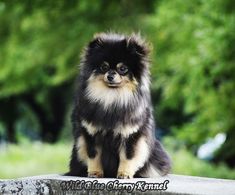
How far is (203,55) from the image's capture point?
34.7 feet

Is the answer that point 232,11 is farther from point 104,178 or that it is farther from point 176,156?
point 176,156

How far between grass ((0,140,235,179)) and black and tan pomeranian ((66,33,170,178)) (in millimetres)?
7800

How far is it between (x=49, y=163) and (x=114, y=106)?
11356 millimetres

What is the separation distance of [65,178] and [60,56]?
7362mm

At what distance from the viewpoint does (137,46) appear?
577cm

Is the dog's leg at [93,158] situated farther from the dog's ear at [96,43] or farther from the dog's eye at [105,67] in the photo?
the dog's ear at [96,43]

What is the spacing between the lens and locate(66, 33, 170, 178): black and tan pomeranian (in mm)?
5656

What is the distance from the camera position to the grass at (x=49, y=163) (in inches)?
559

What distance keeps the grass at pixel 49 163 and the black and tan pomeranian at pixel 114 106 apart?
780cm

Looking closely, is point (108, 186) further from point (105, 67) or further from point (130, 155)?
point (105, 67)

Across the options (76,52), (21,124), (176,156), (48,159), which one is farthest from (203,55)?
(21,124)

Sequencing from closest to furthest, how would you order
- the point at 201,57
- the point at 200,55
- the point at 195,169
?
the point at 201,57, the point at 200,55, the point at 195,169

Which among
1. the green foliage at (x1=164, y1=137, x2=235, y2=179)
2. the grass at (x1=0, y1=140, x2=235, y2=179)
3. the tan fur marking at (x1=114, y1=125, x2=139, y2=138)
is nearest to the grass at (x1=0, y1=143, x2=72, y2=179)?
the grass at (x1=0, y1=140, x2=235, y2=179)

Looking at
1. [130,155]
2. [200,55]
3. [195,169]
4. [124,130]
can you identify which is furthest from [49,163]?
[124,130]
